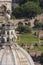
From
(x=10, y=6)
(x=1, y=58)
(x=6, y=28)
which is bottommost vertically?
(x=10, y=6)

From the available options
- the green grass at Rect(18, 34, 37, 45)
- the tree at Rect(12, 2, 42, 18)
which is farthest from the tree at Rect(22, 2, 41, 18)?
the green grass at Rect(18, 34, 37, 45)

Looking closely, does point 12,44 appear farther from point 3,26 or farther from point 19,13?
point 19,13

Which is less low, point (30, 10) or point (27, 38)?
point (27, 38)

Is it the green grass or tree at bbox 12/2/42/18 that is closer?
the green grass

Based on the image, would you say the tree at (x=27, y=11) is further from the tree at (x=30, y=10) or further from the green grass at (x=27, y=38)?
the green grass at (x=27, y=38)

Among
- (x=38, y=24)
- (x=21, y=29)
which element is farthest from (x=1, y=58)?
(x=38, y=24)

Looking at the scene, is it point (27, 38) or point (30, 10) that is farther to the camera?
point (30, 10)

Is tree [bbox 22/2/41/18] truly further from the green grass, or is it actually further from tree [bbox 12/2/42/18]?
the green grass

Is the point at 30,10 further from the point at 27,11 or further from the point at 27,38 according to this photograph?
the point at 27,38

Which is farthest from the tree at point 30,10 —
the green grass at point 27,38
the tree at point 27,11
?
the green grass at point 27,38

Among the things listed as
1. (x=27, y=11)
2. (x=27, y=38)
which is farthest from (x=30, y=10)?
(x=27, y=38)

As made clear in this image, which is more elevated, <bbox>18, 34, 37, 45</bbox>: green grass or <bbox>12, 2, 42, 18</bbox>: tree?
<bbox>18, 34, 37, 45</bbox>: green grass
